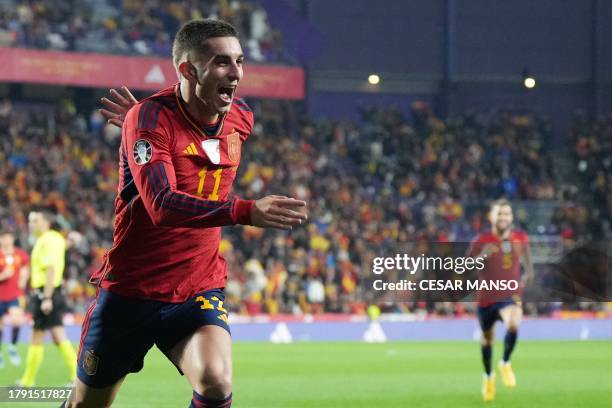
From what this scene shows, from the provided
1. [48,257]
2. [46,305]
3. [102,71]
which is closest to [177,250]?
[46,305]

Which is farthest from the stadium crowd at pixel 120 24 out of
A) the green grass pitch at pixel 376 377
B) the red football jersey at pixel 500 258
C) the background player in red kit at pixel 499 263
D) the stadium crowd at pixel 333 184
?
the background player in red kit at pixel 499 263

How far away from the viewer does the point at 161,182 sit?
5.26 meters

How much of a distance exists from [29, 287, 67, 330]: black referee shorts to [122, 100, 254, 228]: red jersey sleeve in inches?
348

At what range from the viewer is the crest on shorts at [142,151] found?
5.38 m

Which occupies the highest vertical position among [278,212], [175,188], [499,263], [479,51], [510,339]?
[479,51]

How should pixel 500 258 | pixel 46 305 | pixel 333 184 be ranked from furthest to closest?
pixel 333 184
pixel 500 258
pixel 46 305

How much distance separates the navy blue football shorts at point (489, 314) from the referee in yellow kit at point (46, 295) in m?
4.65

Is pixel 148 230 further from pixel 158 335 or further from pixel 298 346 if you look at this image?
pixel 298 346

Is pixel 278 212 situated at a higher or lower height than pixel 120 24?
lower

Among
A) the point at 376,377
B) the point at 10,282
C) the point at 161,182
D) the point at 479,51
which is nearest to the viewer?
the point at 161,182

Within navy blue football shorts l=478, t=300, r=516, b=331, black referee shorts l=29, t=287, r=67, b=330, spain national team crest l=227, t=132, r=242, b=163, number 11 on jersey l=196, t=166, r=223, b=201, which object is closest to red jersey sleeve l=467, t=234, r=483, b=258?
navy blue football shorts l=478, t=300, r=516, b=331

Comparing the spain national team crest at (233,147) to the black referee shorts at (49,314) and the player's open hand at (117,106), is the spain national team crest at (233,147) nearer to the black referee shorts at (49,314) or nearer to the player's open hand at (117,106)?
the player's open hand at (117,106)

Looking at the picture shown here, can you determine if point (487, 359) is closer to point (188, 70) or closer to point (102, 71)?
point (188, 70)

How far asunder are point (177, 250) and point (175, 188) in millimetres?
590
